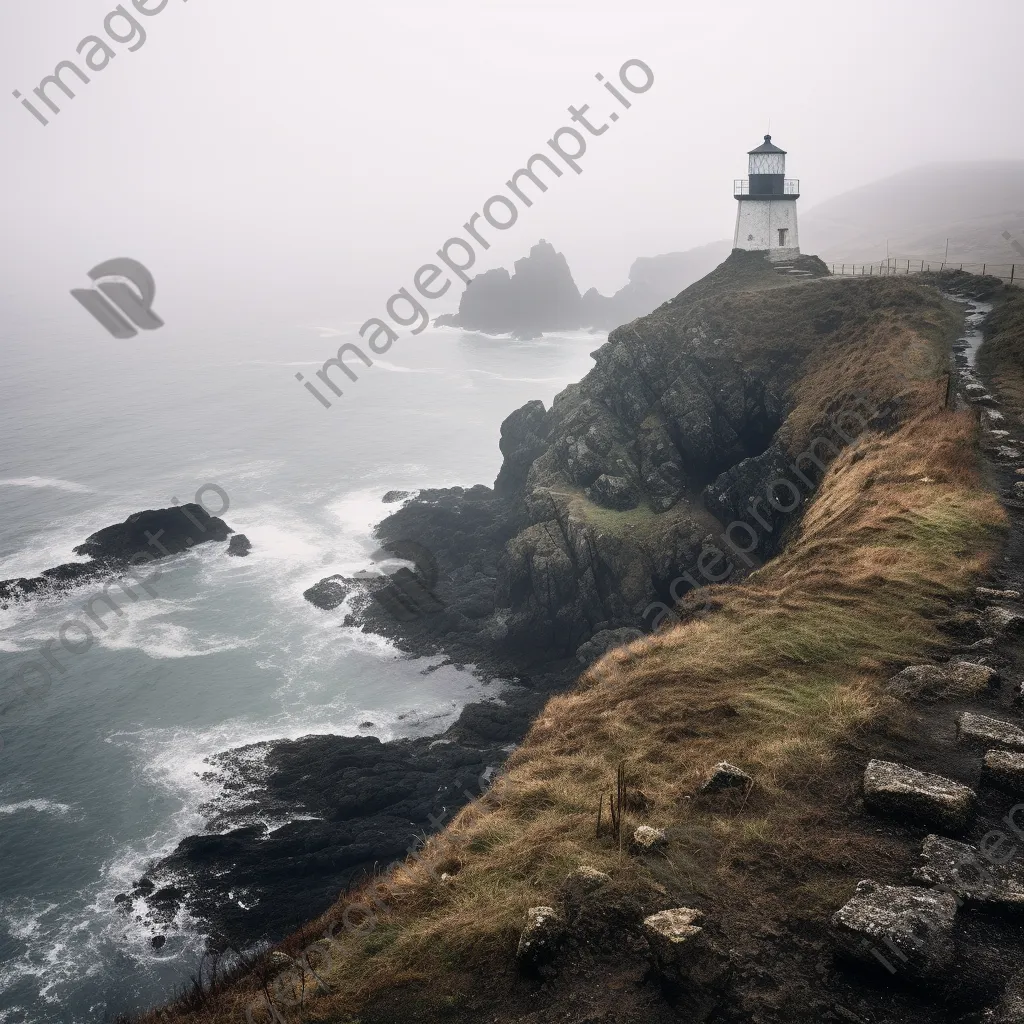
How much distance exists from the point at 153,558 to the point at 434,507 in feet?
65.8

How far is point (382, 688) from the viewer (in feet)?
130

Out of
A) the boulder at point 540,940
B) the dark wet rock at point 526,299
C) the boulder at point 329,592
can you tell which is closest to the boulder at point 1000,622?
the boulder at point 540,940

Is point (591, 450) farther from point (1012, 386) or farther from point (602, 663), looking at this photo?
point (602, 663)

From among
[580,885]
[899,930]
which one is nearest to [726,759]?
[580,885]

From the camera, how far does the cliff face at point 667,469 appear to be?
3844 cm

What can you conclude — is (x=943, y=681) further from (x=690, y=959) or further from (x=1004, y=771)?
(x=690, y=959)

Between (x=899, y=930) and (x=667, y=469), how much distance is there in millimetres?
39020

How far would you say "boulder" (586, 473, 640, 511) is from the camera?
45.2 meters

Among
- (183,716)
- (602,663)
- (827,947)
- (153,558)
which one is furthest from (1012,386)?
(153,558)

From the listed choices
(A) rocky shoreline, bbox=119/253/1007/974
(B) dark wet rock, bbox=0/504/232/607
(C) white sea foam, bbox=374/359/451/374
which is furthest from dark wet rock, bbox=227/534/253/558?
(C) white sea foam, bbox=374/359/451/374

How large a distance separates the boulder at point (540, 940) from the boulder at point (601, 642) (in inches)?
1154

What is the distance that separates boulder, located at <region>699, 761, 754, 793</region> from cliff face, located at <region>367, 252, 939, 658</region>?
78.8ft

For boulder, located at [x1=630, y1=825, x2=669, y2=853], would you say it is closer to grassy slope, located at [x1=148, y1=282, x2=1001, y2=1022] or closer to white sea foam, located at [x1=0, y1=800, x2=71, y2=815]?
grassy slope, located at [x1=148, y1=282, x2=1001, y2=1022]

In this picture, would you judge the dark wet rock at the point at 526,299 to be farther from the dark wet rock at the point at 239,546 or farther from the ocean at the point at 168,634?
the dark wet rock at the point at 239,546
